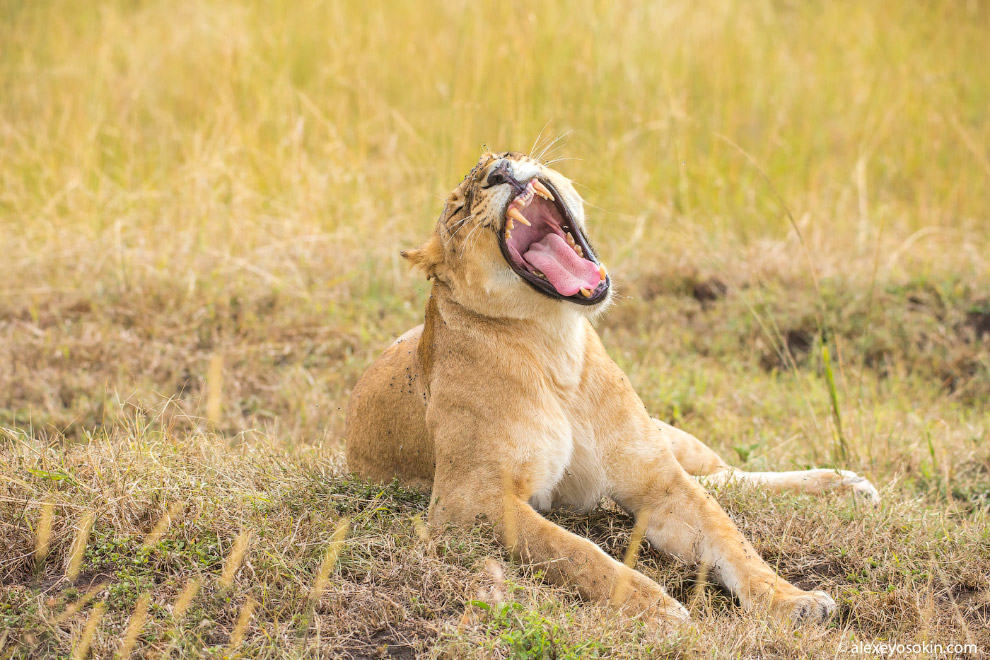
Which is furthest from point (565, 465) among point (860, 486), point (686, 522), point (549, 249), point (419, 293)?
point (419, 293)

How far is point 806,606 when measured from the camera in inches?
115

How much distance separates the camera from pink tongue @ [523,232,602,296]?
3160mm

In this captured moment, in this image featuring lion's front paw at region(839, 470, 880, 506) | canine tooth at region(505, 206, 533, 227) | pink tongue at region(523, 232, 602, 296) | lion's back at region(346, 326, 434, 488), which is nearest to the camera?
canine tooth at region(505, 206, 533, 227)

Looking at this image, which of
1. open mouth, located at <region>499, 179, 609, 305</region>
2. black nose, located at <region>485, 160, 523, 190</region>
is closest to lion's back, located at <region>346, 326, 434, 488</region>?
open mouth, located at <region>499, 179, 609, 305</region>

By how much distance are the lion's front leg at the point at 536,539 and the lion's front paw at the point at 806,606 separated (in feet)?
0.95

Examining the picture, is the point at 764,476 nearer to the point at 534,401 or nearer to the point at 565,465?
the point at 565,465

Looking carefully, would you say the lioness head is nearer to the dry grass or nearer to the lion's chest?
the lion's chest

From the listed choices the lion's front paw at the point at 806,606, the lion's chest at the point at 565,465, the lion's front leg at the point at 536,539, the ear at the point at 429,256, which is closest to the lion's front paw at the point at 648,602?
the lion's front leg at the point at 536,539

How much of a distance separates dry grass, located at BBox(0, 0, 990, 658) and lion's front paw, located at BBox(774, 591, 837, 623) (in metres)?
0.05

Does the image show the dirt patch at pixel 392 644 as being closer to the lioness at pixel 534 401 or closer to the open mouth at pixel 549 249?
the lioness at pixel 534 401

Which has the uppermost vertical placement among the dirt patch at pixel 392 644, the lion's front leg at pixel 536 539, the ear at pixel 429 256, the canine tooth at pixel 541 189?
the canine tooth at pixel 541 189

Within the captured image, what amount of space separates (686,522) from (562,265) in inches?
34.3

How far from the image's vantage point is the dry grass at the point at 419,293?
2.95m

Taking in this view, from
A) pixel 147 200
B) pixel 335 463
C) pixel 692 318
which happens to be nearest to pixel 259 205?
pixel 147 200
